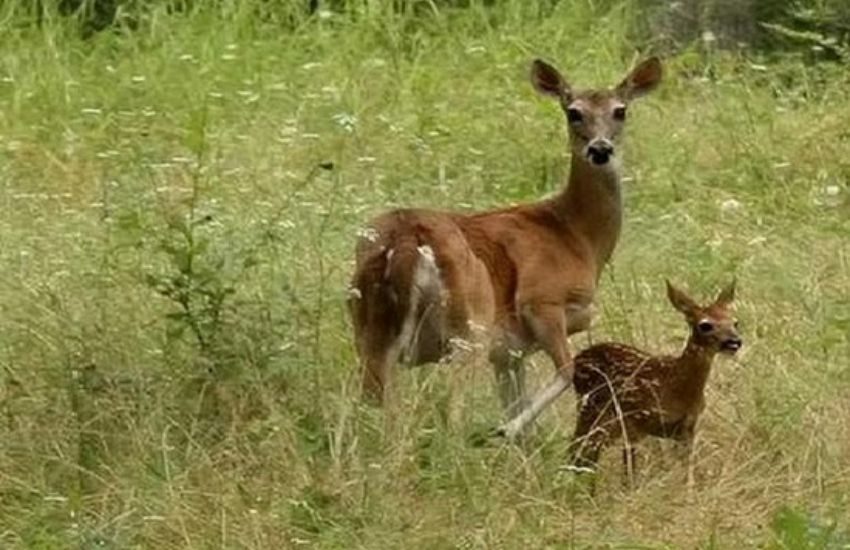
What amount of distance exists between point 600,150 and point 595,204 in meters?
0.21

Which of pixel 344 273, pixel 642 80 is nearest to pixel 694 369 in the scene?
pixel 642 80

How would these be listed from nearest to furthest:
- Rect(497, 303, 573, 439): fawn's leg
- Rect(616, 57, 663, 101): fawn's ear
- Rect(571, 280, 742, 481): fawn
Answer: Rect(571, 280, 742, 481): fawn → Rect(497, 303, 573, 439): fawn's leg → Rect(616, 57, 663, 101): fawn's ear

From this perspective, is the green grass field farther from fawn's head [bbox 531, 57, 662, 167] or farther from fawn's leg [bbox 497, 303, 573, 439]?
fawn's head [bbox 531, 57, 662, 167]

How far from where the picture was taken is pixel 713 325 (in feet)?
21.9

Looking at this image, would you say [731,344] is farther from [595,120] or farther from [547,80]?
[547,80]

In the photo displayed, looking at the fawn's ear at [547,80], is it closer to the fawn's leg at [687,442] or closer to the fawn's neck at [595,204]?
the fawn's neck at [595,204]

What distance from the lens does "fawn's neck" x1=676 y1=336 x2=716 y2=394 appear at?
263 inches

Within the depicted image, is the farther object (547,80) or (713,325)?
(547,80)

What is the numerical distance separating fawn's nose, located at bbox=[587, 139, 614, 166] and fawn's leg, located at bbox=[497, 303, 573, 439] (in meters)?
0.57

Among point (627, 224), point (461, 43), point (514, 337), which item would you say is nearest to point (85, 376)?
point (514, 337)

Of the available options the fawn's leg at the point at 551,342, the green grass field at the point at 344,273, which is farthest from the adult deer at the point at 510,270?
the green grass field at the point at 344,273

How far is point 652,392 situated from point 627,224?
2.87m

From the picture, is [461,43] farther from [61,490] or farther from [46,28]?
[61,490]

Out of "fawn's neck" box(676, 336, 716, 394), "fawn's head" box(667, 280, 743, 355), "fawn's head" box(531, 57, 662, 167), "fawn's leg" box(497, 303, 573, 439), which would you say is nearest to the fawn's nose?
"fawn's head" box(531, 57, 662, 167)
